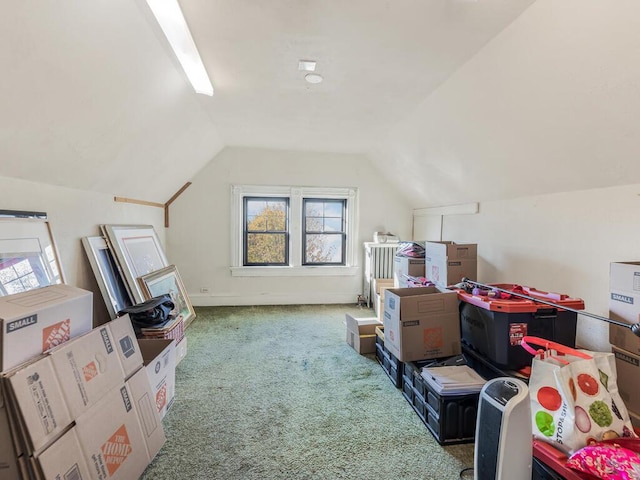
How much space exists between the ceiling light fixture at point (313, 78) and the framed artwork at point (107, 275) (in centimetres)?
217

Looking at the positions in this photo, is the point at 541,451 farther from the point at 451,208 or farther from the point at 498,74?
the point at 451,208

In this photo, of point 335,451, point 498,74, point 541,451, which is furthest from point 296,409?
point 498,74

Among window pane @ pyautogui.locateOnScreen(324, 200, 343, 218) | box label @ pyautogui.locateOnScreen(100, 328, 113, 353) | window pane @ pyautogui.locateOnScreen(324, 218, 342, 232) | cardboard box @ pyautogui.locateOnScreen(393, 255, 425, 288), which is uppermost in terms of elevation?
window pane @ pyautogui.locateOnScreen(324, 200, 343, 218)

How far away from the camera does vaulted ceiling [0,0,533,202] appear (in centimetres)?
138

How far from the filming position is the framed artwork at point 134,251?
9.11ft

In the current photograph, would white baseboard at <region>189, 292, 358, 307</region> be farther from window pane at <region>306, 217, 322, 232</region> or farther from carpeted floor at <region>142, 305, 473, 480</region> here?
carpeted floor at <region>142, 305, 473, 480</region>

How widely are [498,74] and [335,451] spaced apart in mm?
2449

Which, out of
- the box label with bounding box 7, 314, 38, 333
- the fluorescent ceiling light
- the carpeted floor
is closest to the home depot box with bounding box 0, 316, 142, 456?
the box label with bounding box 7, 314, 38, 333

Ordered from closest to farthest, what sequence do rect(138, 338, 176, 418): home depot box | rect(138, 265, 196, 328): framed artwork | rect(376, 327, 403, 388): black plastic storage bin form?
rect(138, 338, 176, 418): home depot box
rect(376, 327, 403, 388): black plastic storage bin
rect(138, 265, 196, 328): framed artwork

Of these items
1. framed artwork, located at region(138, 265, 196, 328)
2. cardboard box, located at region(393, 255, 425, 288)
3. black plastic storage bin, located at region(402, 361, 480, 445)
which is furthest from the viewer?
cardboard box, located at region(393, 255, 425, 288)

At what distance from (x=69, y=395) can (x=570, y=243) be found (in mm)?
3140

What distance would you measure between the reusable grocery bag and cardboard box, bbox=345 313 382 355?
1.67 m

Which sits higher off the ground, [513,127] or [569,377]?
[513,127]

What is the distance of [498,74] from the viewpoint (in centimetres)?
190
